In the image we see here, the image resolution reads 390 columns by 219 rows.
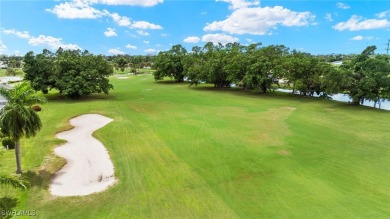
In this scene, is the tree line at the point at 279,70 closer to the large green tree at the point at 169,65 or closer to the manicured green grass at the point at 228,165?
the large green tree at the point at 169,65

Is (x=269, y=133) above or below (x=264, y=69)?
below

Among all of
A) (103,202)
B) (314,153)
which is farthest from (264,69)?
(103,202)

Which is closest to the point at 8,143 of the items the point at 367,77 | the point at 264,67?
the point at 264,67

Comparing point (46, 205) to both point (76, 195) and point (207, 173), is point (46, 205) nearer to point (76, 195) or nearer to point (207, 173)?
point (76, 195)

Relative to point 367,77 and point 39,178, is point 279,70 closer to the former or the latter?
point 367,77

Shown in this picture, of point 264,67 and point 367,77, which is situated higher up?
point 264,67

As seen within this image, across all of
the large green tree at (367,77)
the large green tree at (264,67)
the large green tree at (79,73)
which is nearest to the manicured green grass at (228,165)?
Answer: the large green tree at (367,77)
